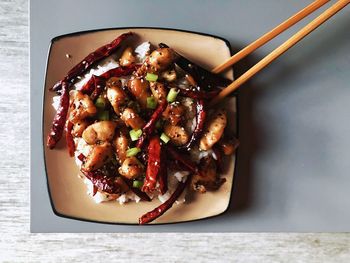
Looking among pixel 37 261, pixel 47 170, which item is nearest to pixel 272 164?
pixel 47 170

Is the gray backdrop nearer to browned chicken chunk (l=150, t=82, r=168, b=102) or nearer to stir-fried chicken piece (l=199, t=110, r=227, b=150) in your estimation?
stir-fried chicken piece (l=199, t=110, r=227, b=150)

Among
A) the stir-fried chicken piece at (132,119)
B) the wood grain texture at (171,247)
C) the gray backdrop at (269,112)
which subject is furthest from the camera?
the wood grain texture at (171,247)

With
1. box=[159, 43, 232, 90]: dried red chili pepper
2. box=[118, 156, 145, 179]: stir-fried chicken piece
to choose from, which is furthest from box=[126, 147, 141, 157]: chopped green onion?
box=[159, 43, 232, 90]: dried red chili pepper

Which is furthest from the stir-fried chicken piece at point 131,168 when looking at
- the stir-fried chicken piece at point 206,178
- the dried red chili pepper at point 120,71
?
the dried red chili pepper at point 120,71

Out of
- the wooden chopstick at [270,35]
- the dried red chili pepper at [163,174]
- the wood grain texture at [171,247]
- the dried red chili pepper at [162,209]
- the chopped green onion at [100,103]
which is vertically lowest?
the wood grain texture at [171,247]

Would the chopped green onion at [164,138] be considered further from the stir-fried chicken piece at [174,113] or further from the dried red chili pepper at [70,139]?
the dried red chili pepper at [70,139]

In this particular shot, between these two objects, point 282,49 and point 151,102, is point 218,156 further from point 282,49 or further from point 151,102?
point 282,49
